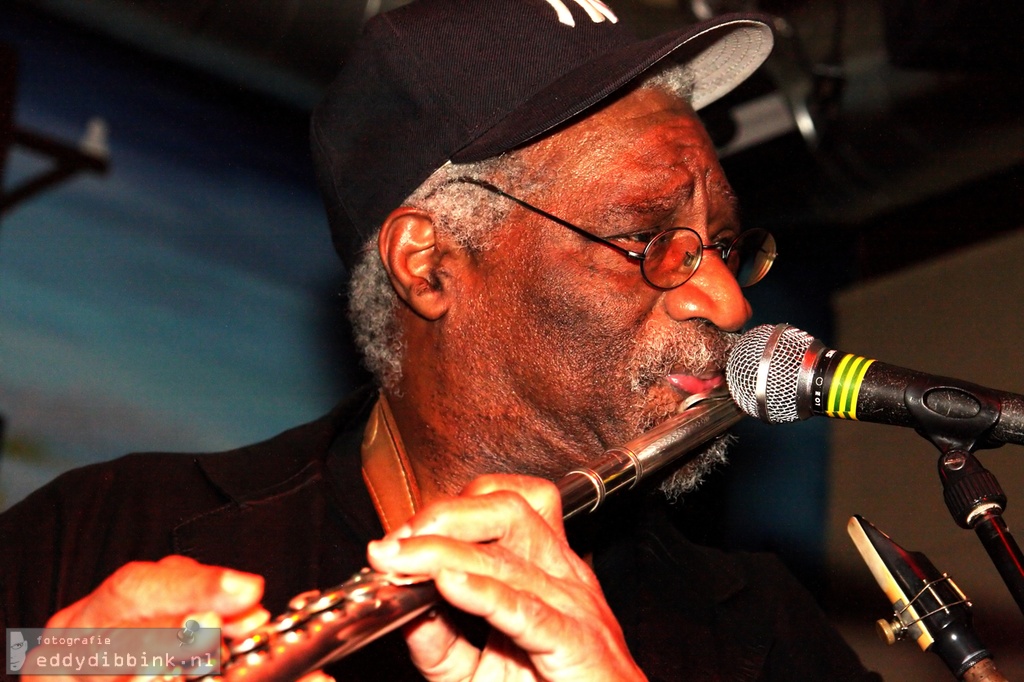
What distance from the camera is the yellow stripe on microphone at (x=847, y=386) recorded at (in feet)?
4.37

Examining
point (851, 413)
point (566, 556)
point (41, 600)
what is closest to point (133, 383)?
point (41, 600)

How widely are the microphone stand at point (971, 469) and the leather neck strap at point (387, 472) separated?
40.9 inches

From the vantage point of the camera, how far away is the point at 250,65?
251 centimetres

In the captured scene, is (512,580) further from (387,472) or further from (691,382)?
(387,472)

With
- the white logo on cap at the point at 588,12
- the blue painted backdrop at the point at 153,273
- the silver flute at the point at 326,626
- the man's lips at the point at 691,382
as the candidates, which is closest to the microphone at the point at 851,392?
the man's lips at the point at 691,382

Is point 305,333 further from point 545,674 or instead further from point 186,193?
point 545,674

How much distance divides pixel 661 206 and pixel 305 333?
124 centimetres

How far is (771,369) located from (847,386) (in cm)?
12

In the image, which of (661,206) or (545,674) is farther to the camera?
(661,206)

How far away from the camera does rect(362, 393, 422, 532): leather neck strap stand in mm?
2018

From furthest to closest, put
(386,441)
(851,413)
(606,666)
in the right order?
(386,441) < (851,413) < (606,666)

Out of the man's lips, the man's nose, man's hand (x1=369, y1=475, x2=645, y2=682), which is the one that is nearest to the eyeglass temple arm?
the man's nose

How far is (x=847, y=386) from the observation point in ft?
4.40

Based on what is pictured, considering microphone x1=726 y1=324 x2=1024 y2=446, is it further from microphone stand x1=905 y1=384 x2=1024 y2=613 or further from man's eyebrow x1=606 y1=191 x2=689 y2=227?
man's eyebrow x1=606 y1=191 x2=689 y2=227
